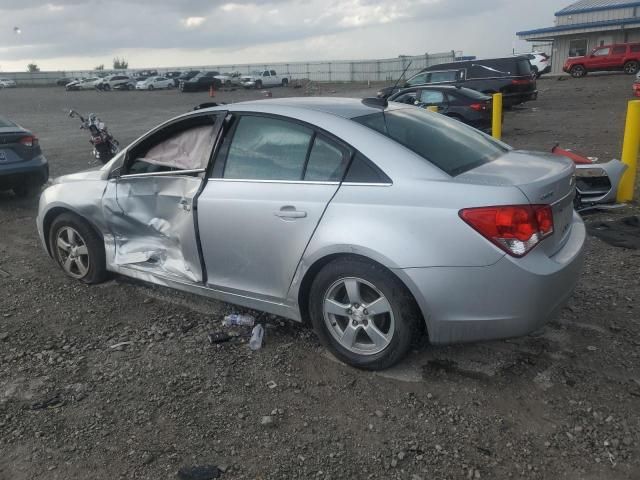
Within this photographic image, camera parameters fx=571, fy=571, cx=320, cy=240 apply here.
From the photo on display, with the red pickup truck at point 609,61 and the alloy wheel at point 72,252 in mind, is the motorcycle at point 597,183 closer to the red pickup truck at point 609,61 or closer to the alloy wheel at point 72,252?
the alloy wheel at point 72,252

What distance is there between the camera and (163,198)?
4.11 meters

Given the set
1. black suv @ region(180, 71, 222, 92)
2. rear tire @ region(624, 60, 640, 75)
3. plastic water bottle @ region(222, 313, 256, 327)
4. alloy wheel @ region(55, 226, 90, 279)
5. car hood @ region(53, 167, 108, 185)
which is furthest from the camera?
black suv @ region(180, 71, 222, 92)

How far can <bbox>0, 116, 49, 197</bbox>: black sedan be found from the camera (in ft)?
25.5

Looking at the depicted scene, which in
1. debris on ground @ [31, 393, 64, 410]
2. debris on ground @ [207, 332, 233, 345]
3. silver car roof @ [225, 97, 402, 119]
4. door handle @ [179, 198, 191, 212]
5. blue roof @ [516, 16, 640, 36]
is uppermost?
blue roof @ [516, 16, 640, 36]

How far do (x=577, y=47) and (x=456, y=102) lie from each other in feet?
111

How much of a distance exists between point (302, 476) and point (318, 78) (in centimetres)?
5665

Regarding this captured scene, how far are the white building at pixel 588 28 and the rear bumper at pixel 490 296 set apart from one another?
4180 cm

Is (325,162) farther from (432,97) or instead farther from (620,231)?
(432,97)

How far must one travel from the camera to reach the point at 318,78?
56625 mm

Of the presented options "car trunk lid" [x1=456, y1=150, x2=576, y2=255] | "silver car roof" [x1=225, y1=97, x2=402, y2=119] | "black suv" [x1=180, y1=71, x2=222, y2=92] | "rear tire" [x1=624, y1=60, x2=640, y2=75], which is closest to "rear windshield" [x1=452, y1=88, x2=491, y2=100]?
"silver car roof" [x1=225, y1=97, x2=402, y2=119]

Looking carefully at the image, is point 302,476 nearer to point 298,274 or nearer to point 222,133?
point 298,274

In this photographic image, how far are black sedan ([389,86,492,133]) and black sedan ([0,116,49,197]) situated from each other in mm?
7785

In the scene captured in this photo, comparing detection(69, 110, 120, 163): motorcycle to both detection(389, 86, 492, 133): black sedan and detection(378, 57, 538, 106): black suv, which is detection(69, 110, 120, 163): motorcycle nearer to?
detection(389, 86, 492, 133): black sedan

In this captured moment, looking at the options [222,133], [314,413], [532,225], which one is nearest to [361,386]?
[314,413]
